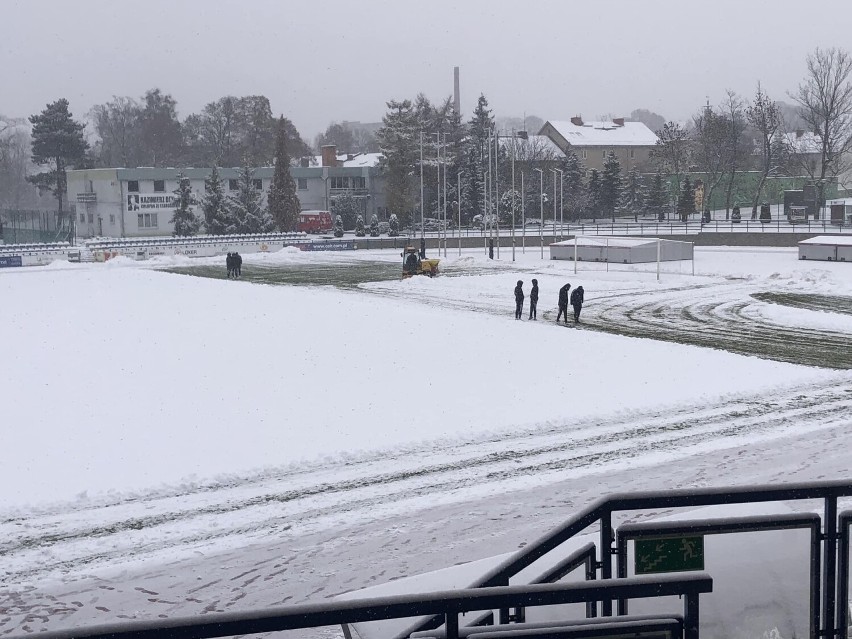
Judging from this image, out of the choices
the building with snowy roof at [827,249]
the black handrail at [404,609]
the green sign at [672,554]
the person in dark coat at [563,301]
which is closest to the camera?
the black handrail at [404,609]

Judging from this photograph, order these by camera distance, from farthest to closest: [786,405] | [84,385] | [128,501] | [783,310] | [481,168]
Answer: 1. [481,168]
2. [783,310]
3. [84,385]
4. [786,405]
5. [128,501]

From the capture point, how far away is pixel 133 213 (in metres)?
91.5

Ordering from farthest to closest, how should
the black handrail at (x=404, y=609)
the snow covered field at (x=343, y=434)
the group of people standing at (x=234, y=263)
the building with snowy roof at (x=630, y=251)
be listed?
1. the building with snowy roof at (x=630, y=251)
2. the group of people standing at (x=234, y=263)
3. the snow covered field at (x=343, y=434)
4. the black handrail at (x=404, y=609)

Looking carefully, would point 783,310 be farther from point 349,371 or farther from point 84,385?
point 84,385

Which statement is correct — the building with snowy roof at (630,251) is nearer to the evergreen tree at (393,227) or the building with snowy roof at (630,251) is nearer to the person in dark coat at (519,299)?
the person in dark coat at (519,299)

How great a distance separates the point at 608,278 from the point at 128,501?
3678cm

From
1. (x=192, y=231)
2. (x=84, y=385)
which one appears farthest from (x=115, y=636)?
(x=192, y=231)

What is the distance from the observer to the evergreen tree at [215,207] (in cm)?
9031

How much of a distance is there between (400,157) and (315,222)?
1282 cm

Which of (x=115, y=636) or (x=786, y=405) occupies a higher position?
(x=115, y=636)


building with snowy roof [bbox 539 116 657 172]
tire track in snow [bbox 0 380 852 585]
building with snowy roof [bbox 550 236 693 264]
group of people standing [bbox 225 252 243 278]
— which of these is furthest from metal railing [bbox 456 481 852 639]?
building with snowy roof [bbox 539 116 657 172]

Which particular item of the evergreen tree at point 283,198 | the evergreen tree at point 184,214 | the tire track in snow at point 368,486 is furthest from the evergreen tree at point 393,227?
the tire track in snow at point 368,486

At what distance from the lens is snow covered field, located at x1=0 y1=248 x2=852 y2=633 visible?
443 inches

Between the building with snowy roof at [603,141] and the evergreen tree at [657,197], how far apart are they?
17653mm
